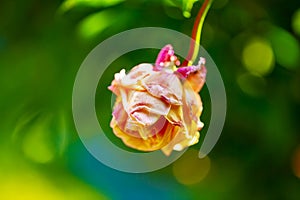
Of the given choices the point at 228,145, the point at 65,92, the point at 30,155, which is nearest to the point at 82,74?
the point at 65,92

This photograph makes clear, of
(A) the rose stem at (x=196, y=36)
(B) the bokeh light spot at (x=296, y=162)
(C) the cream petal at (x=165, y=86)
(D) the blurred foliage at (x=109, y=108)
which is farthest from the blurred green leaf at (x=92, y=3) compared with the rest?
(B) the bokeh light spot at (x=296, y=162)

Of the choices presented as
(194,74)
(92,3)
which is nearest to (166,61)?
(194,74)

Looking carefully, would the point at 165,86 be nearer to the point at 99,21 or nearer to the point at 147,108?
the point at 147,108

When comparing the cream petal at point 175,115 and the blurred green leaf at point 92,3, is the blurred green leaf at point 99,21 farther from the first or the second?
the cream petal at point 175,115

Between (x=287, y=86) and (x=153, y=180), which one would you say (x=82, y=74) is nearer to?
(x=153, y=180)

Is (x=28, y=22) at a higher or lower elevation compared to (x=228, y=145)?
higher

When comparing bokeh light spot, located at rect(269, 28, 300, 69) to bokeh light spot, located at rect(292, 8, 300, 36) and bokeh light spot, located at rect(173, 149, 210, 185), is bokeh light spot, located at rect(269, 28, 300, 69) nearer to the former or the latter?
bokeh light spot, located at rect(292, 8, 300, 36)

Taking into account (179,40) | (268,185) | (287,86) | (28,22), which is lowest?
(268,185)
